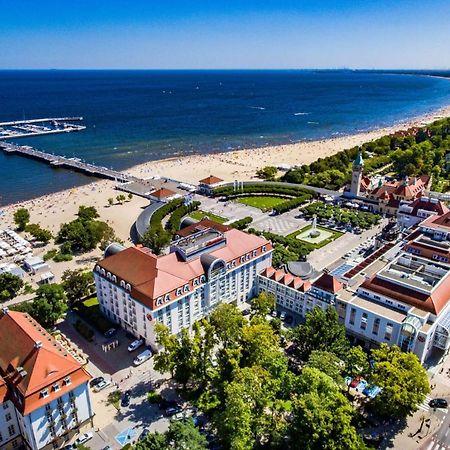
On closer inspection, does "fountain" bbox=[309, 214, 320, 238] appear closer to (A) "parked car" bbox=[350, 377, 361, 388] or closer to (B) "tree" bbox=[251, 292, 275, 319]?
(B) "tree" bbox=[251, 292, 275, 319]

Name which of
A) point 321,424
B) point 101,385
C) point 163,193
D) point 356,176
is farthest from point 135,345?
point 356,176

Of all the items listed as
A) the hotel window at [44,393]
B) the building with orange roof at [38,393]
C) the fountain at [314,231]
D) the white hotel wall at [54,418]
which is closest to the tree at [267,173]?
the fountain at [314,231]

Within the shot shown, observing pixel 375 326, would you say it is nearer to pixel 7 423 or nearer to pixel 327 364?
pixel 327 364

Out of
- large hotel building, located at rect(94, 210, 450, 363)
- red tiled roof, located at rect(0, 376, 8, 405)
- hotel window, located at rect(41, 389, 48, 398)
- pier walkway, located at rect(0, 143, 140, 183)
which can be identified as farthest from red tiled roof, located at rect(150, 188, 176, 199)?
hotel window, located at rect(41, 389, 48, 398)

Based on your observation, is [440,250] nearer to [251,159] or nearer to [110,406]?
[110,406]

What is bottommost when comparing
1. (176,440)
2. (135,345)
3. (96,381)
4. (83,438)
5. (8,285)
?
(83,438)

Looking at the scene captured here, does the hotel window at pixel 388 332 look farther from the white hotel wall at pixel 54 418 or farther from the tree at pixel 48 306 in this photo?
the tree at pixel 48 306
